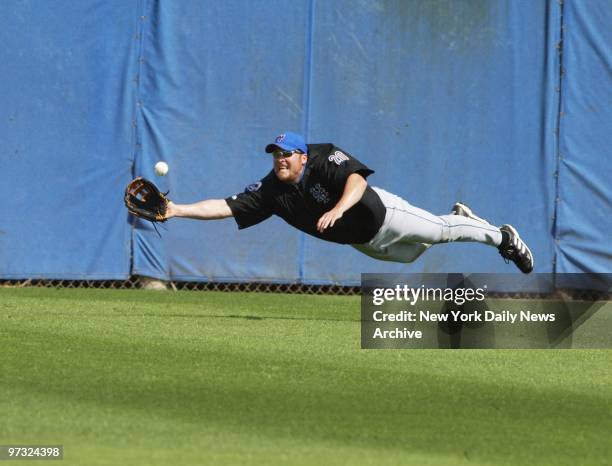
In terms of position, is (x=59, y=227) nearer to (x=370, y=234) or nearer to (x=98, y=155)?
(x=98, y=155)

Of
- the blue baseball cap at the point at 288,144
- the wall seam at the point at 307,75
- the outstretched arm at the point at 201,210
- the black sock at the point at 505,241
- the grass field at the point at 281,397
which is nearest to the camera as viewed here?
the grass field at the point at 281,397

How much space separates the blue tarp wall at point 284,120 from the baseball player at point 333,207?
119 inches

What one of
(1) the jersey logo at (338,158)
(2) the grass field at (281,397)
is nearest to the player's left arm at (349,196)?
(1) the jersey logo at (338,158)

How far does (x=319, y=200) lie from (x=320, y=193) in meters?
0.06

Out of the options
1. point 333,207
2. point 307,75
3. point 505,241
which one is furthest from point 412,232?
point 307,75

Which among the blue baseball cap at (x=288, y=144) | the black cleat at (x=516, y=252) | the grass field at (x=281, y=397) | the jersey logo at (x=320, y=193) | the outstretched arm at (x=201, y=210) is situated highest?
the blue baseball cap at (x=288, y=144)

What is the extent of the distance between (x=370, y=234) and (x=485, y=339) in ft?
3.77

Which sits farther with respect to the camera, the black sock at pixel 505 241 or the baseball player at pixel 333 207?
the black sock at pixel 505 241

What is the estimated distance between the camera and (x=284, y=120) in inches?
469

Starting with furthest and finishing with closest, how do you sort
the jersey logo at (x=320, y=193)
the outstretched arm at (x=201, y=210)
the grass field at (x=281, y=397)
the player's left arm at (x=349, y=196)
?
1. the outstretched arm at (x=201, y=210)
2. the jersey logo at (x=320, y=193)
3. the player's left arm at (x=349, y=196)
4. the grass field at (x=281, y=397)

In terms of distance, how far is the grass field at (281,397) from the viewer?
4.59 meters

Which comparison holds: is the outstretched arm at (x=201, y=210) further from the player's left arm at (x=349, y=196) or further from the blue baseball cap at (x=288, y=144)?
the player's left arm at (x=349, y=196)

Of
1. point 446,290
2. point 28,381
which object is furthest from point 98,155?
point 28,381

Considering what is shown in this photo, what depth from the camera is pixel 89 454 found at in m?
4.36
